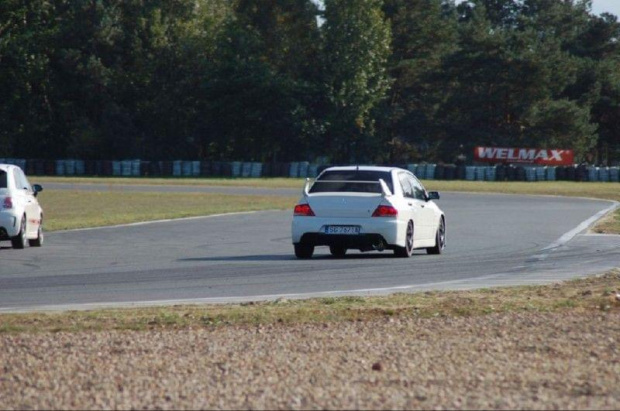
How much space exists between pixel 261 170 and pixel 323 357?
71.1 m

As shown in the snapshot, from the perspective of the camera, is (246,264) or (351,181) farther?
(351,181)

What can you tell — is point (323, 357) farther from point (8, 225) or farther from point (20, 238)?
point (20, 238)

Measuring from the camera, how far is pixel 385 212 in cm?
2083

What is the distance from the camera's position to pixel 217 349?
32.1ft

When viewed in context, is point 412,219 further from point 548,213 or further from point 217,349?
point 548,213

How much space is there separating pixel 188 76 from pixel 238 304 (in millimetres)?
76976

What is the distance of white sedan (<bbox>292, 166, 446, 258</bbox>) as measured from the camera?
20.7 m

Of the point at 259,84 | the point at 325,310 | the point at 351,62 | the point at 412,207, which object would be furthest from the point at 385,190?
the point at 351,62

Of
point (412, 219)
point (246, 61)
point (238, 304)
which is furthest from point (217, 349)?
point (246, 61)

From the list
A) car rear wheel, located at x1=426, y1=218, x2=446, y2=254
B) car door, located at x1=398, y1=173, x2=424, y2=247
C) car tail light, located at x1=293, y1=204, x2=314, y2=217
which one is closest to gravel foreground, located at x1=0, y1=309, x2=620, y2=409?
car tail light, located at x1=293, y1=204, x2=314, y2=217

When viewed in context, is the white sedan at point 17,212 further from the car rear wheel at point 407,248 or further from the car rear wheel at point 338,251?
the car rear wheel at point 407,248

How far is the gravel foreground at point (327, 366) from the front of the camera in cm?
772

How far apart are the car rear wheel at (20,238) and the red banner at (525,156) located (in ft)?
198

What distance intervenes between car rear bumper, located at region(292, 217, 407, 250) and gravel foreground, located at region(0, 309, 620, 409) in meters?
9.08
